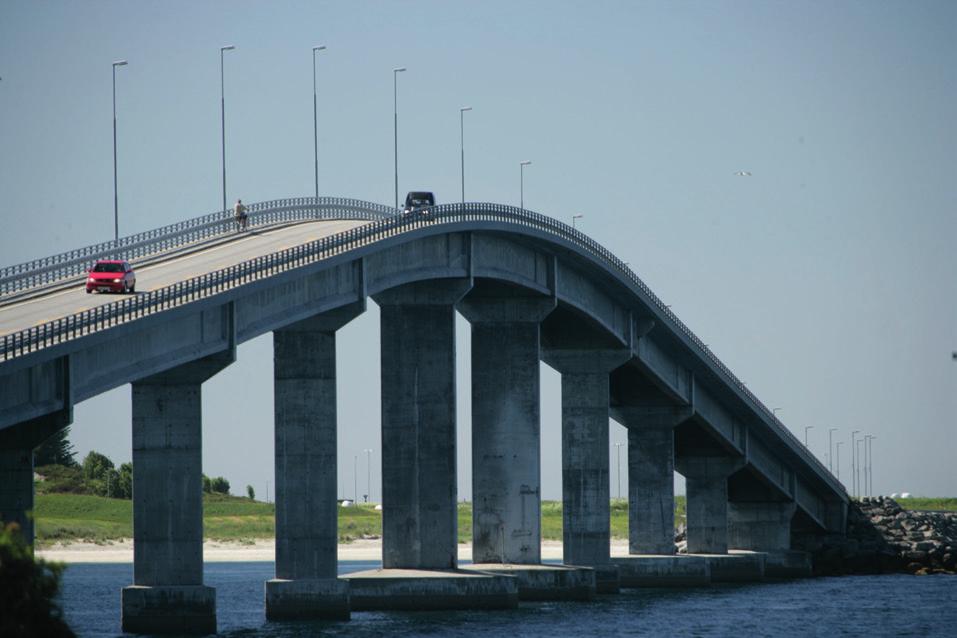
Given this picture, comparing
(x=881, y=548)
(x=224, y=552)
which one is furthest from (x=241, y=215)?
(x=224, y=552)

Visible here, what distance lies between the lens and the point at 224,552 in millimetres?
171000

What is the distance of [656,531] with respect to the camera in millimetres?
117875

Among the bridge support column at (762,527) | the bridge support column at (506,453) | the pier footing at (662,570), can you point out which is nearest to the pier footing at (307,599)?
the bridge support column at (506,453)

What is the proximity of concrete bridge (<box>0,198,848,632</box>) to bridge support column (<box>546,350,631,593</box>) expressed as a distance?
0.12 m

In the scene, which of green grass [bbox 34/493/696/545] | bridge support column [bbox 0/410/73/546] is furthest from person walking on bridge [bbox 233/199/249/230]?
green grass [bbox 34/493/696/545]

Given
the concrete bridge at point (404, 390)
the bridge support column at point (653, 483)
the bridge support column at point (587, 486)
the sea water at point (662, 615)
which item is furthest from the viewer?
the bridge support column at point (653, 483)

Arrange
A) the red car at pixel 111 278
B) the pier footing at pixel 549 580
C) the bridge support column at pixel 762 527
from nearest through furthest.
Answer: the red car at pixel 111 278 → the pier footing at pixel 549 580 → the bridge support column at pixel 762 527

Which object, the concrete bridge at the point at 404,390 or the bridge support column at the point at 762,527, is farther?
the bridge support column at the point at 762,527

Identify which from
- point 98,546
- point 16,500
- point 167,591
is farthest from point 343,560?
point 16,500

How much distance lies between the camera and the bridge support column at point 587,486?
10544cm

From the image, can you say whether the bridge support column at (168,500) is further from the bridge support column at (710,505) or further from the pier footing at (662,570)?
the bridge support column at (710,505)

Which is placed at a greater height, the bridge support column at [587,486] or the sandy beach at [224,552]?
the bridge support column at [587,486]

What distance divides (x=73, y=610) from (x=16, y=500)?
35.7 metres

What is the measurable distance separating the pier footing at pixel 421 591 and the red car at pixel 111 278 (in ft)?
54.8
